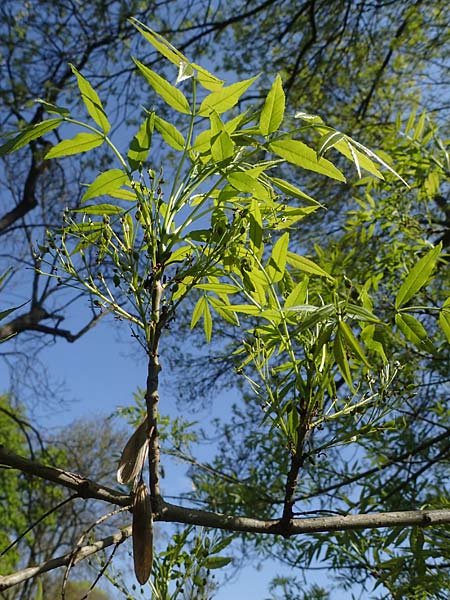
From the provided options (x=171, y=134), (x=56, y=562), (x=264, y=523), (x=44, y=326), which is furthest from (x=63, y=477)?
(x=44, y=326)

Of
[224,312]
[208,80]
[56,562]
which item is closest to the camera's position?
[56,562]

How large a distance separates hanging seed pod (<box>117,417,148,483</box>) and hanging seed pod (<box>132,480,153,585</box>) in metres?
0.02

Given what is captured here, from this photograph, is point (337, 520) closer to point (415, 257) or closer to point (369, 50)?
point (415, 257)

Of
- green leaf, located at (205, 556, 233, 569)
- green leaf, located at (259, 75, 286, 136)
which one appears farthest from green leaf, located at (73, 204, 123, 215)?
green leaf, located at (205, 556, 233, 569)

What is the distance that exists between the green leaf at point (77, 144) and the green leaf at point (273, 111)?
14cm

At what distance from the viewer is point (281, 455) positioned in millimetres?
1577

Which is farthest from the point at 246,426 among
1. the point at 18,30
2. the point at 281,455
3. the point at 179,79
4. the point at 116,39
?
the point at 18,30

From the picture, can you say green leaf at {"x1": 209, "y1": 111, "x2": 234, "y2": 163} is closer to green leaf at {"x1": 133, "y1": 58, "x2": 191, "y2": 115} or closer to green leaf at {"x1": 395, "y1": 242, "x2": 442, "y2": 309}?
green leaf at {"x1": 133, "y1": 58, "x2": 191, "y2": 115}

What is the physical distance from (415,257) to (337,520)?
990 millimetres

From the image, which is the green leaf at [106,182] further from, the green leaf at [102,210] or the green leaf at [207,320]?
the green leaf at [207,320]

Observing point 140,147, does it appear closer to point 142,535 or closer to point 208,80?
point 208,80

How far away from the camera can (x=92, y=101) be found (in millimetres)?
449

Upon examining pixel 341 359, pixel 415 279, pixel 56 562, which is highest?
pixel 415 279

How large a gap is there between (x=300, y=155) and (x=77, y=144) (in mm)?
185
